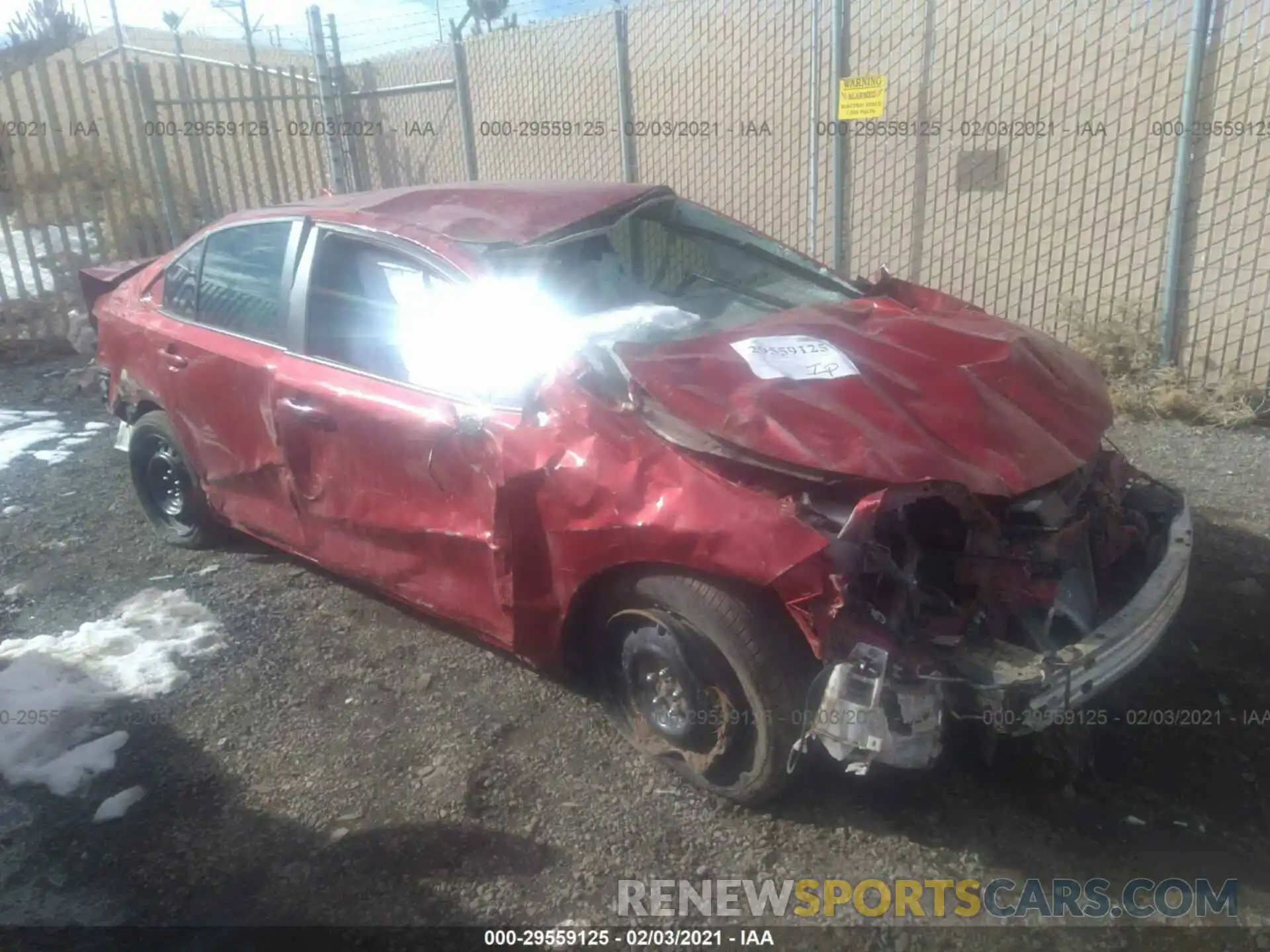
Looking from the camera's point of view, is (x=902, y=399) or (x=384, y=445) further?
(x=384, y=445)

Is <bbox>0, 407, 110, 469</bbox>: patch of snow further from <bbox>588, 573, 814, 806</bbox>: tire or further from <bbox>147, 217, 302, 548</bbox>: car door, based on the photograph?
<bbox>588, 573, 814, 806</bbox>: tire

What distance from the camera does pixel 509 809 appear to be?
9.74ft

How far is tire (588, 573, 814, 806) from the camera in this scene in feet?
8.64

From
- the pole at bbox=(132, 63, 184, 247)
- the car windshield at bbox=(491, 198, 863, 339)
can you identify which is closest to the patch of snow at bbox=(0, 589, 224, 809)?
the car windshield at bbox=(491, 198, 863, 339)

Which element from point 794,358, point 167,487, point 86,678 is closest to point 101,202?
point 167,487

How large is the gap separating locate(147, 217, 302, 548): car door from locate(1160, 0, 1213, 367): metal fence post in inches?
193

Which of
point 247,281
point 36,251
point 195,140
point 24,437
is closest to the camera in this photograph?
point 247,281

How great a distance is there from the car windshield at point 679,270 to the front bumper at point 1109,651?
1507mm

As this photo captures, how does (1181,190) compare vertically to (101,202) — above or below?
below

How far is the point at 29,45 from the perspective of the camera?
2005 cm

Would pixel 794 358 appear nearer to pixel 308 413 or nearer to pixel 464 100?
pixel 308 413

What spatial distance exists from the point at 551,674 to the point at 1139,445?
385 centimetres

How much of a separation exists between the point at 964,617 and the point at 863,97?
5201mm

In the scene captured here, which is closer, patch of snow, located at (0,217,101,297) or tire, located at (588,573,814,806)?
tire, located at (588,573,814,806)
